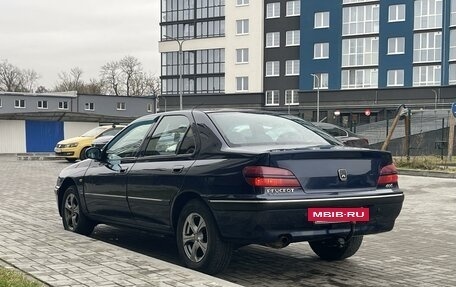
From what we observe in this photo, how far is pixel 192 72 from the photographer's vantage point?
251ft

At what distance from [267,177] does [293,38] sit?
64.0 meters

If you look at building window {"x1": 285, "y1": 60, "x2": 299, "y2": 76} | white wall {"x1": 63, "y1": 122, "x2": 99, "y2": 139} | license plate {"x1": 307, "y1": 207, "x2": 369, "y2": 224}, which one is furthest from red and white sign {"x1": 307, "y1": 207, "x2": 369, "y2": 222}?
building window {"x1": 285, "y1": 60, "x2": 299, "y2": 76}

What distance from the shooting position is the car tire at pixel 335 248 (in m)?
6.60

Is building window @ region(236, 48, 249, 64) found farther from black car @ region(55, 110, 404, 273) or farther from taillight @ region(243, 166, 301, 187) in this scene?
taillight @ region(243, 166, 301, 187)

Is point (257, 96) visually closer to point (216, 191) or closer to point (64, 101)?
point (64, 101)

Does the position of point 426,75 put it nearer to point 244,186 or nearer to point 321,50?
point 321,50

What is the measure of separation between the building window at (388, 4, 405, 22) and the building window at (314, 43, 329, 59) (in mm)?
7193

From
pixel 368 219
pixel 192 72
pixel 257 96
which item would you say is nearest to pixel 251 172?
pixel 368 219

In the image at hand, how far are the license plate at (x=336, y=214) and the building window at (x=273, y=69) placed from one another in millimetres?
64317

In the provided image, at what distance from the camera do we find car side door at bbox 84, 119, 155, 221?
6.96 meters

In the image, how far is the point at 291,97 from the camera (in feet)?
223

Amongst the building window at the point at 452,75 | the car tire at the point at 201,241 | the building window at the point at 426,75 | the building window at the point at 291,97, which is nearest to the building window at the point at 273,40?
the building window at the point at 291,97

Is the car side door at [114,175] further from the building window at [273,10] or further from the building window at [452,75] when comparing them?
the building window at [273,10]

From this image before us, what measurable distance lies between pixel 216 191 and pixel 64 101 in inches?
2904
